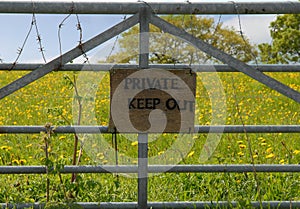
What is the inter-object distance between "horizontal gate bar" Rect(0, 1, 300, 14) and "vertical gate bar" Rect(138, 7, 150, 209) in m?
0.08

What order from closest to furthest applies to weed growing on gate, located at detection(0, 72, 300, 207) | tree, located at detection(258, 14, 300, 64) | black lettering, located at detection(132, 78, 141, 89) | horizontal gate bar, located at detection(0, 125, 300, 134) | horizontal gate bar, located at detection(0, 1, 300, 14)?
horizontal gate bar, located at detection(0, 1, 300, 14) < black lettering, located at detection(132, 78, 141, 89) < horizontal gate bar, located at detection(0, 125, 300, 134) < weed growing on gate, located at detection(0, 72, 300, 207) < tree, located at detection(258, 14, 300, 64)

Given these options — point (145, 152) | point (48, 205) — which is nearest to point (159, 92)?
point (145, 152)

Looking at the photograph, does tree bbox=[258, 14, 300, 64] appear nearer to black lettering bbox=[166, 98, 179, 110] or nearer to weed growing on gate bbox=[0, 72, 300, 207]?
weed growing on gate bbox=[0, 72, 300, 207]

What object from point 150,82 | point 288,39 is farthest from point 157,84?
point 288,39

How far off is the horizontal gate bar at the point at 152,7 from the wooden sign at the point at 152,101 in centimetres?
39

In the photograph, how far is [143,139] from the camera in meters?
3.30

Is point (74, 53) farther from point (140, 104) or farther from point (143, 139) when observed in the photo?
point (143, 139)

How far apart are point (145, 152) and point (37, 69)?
852 mm

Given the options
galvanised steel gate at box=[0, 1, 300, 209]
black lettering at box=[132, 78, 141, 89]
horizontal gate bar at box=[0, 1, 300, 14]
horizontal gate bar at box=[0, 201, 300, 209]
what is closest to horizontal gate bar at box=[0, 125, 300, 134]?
galvanised steel gate at box=[0, 1, 300, 209]

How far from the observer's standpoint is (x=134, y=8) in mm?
3119

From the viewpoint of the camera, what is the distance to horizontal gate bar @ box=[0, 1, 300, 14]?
307 centimetres

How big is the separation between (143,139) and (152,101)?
0.25 meters

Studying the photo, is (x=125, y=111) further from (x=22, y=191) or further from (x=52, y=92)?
(x=52, y=92)

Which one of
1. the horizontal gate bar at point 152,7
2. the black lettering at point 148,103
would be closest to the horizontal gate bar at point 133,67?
the black lettering at point 148,103
